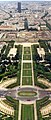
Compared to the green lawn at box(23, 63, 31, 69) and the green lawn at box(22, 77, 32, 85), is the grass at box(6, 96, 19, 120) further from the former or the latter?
the green lawn at box(23, 63, 31, 69)

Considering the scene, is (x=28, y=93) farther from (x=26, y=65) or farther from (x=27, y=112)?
(x=26, y=65)

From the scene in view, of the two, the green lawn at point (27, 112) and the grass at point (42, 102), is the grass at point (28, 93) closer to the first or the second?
the grass at point (42, 102)

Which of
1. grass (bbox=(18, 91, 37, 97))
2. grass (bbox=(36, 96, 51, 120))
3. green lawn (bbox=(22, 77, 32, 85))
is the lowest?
grass (bbox=(36, 96, 51, 120))

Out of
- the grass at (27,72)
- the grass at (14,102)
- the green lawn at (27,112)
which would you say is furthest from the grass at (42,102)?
the grass at (27,72)

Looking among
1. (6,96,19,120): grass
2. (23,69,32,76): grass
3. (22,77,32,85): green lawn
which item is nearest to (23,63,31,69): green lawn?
(23,69,32,76): grass

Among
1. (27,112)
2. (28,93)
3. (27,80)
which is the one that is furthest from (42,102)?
(27,80)

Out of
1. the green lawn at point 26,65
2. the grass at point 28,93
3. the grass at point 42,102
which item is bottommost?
the grass at point 42,102

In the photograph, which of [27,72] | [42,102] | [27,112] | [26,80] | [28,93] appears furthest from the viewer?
[27,72]

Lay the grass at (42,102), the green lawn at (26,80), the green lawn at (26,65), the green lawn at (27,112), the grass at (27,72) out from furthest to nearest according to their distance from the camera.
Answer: the green lawn at (26,65)
the grass at (27,72)
the green lawn at (26,80)
the grass at (42,102)
the green lawn at (27,112)
